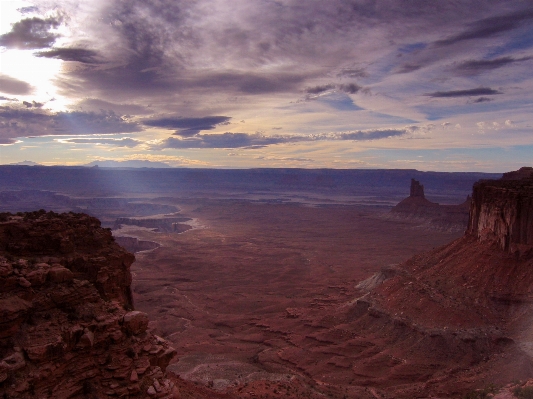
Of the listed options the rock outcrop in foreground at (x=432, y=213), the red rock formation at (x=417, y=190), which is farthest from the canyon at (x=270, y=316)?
the red rock formation at (x=417, y=190)

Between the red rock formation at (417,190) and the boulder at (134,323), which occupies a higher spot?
the red rock formation at (417,190)

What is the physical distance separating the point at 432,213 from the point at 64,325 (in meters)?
108

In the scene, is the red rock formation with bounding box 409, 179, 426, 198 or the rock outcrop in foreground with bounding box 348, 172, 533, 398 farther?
the red rock formation with bounding box 409, 179, 426, 198

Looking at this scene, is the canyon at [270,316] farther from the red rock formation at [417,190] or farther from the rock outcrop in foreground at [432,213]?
the red rock formation at [417,190]

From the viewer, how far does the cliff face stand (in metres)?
29.7

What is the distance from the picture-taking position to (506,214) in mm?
31109

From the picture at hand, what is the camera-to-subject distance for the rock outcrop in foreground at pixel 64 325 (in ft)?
33.8

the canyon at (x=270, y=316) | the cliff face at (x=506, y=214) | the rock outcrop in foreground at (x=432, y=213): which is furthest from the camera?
the rock outcrop in foreground at (x=432, y=213)

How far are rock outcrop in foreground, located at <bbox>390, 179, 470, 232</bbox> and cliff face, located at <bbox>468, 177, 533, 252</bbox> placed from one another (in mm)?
59093

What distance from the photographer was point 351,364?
90.6ft

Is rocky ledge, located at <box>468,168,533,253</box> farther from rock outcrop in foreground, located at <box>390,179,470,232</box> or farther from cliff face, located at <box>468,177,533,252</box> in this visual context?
rock outcrop in foreground, located at <box>390,179,470,232</box>

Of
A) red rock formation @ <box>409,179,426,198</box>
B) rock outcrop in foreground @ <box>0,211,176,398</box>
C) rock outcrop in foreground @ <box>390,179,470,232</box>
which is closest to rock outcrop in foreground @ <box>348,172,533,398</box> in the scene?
rock outcrop in foreground @ <box>0,211,176,398</box>

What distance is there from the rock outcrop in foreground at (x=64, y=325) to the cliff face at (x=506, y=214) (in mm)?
27709

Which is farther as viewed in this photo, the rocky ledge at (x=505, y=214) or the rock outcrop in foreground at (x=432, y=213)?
the rock outcrop in foreground at (x=432, y=213)
